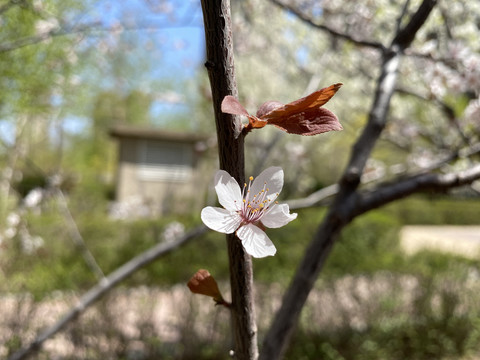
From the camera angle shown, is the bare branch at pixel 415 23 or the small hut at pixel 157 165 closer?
the bare branch at pixel 415 23

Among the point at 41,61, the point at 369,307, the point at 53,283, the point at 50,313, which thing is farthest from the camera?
the point at 41,61

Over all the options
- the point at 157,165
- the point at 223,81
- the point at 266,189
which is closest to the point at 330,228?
the point at 266,189

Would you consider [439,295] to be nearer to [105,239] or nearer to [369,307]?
[369,307]

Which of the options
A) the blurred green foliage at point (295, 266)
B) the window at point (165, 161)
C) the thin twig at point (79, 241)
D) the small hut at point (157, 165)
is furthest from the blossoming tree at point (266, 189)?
the window at point (165, 161)

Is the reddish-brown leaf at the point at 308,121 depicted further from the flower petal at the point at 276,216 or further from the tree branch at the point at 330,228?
the tree branch at the point at 330,228

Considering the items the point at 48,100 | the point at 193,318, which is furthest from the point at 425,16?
the point at 48,100

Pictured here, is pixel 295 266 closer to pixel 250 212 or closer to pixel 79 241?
pixel 79 241

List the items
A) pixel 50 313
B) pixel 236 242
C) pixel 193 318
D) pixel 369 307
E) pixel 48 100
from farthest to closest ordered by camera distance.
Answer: pixel 48 100 < pixel 369 307 < pixel 193 318 < pixel 50 313 < pixel 236 242
